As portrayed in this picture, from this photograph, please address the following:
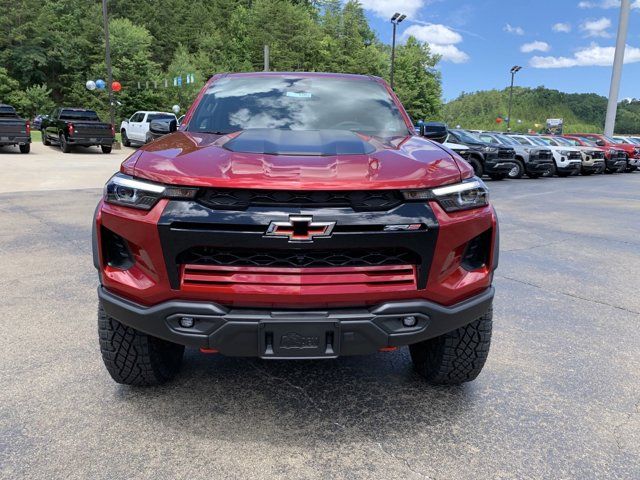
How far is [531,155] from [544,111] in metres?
121

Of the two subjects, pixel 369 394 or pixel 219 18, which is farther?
pixel 219 18

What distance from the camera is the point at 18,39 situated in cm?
5438

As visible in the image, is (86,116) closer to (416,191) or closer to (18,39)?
(416,191)

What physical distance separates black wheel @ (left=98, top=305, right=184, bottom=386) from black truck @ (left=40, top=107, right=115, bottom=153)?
66.4 feet

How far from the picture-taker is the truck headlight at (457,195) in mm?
2252

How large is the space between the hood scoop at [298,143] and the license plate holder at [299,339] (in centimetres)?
80

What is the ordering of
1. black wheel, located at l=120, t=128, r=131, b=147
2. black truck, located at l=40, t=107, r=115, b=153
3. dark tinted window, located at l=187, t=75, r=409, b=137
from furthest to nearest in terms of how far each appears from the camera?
black wheel, located at l=120, t=128, r=131, b=147
black truck, located at l=40, t=107, r=115, b=153
dark tinted window, located at l=187, t=75, r=409, b=137

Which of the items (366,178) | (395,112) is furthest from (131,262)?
(395,112)

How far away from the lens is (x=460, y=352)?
2.75m

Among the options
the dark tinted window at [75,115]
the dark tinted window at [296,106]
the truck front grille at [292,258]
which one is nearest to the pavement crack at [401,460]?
the truck front grille at [292,258]

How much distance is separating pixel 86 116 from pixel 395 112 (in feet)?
68.6

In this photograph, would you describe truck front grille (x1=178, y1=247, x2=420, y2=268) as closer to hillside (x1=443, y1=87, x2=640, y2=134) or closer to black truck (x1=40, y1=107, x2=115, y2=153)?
black truck (x1=40, y1=107, x2=115, y2=153)

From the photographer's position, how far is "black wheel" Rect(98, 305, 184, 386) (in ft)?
8.59

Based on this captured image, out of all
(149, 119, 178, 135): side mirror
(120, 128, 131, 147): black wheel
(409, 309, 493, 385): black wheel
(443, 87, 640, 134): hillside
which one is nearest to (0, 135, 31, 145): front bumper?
(120, 128, 131, 147): black wheel
